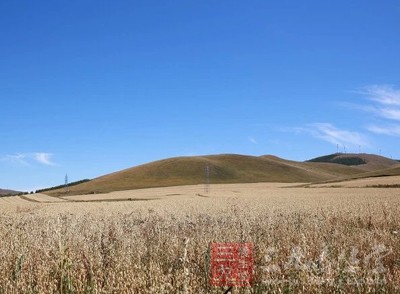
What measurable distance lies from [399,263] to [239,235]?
3.90 metres

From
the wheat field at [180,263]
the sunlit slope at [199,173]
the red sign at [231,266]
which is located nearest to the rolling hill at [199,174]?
the sunlit slope at [199,173]

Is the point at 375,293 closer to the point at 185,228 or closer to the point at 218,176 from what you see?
the point at 185,228

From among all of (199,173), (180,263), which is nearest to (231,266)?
(180,263)

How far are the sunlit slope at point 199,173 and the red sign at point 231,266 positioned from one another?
11744 cm

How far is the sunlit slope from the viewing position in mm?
132125

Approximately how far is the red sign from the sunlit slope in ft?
385

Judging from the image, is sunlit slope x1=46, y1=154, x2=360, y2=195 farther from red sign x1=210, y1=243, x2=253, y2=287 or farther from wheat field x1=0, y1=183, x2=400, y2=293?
red sign x1=210, y1=243, x2=253, y2=287

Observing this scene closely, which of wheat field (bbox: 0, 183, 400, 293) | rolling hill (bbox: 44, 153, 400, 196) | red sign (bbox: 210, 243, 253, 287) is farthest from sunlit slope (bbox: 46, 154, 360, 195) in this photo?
red sign (bbox: 210, 243, 253, 287)

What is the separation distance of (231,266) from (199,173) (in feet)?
455

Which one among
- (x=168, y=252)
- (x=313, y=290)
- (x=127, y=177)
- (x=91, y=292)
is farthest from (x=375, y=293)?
(x=127, y=177)

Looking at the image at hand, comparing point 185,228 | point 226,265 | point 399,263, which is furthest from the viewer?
point 185,228

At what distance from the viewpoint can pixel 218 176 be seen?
14375 centimetres

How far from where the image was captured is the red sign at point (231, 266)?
17.6 feet

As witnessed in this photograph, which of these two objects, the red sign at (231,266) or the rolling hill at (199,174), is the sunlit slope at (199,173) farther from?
the red sign at (231,266)
